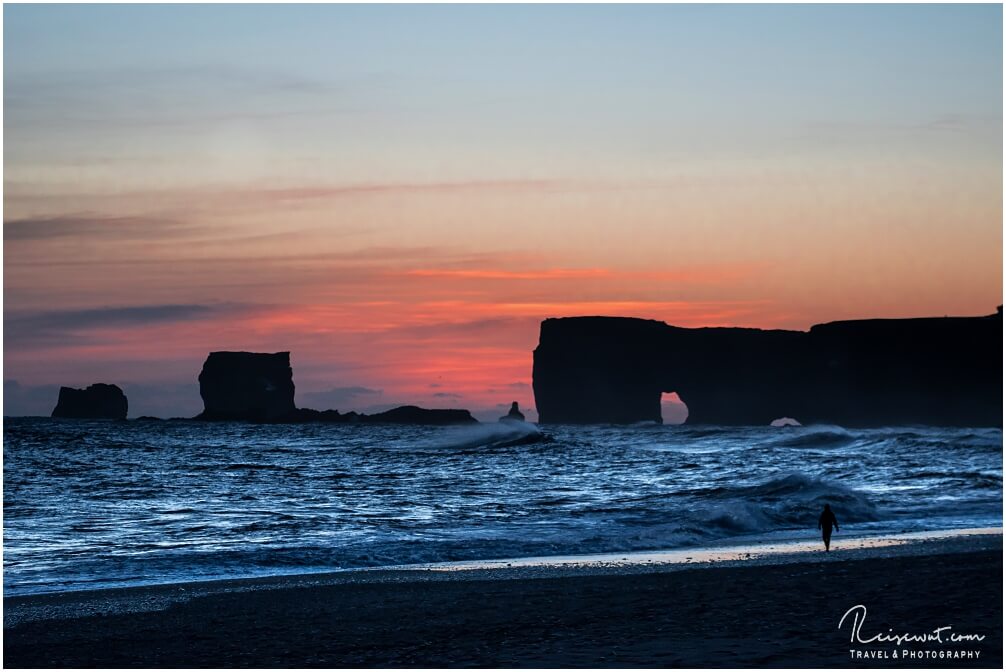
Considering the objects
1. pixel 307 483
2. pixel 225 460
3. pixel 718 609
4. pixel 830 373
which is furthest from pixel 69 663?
pixel 830 373

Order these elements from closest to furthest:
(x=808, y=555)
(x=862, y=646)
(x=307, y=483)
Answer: (x=862, y=646)
(x=808, y=555)
(x=307, y=483)

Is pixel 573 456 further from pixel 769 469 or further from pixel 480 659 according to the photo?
pixel 480 659

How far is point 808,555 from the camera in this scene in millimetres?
19016

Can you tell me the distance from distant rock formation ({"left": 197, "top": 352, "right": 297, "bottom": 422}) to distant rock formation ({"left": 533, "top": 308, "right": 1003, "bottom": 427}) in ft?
141

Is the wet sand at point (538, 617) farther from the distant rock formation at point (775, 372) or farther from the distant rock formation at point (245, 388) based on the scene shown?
the distant rock formation at point (245, 388)

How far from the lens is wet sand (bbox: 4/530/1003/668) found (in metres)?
11.0

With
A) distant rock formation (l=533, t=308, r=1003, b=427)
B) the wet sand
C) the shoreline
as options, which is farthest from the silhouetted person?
distant rock formation (l=533, t=308, r=1003, b=427)

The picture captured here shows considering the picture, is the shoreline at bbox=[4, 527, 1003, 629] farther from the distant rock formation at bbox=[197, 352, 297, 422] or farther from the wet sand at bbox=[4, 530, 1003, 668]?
the distant rock formation at bbox=[197, 352, 297, 422]

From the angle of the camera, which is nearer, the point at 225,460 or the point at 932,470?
the point at 932,470

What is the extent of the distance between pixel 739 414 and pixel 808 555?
131272mm

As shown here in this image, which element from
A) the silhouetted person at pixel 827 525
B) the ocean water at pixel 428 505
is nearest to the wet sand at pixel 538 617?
the silhouetted person at pixel 827 525

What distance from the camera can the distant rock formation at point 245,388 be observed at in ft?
555

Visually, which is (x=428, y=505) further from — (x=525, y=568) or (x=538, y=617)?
(x=538, y=617)

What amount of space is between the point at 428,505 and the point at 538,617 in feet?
64.4
